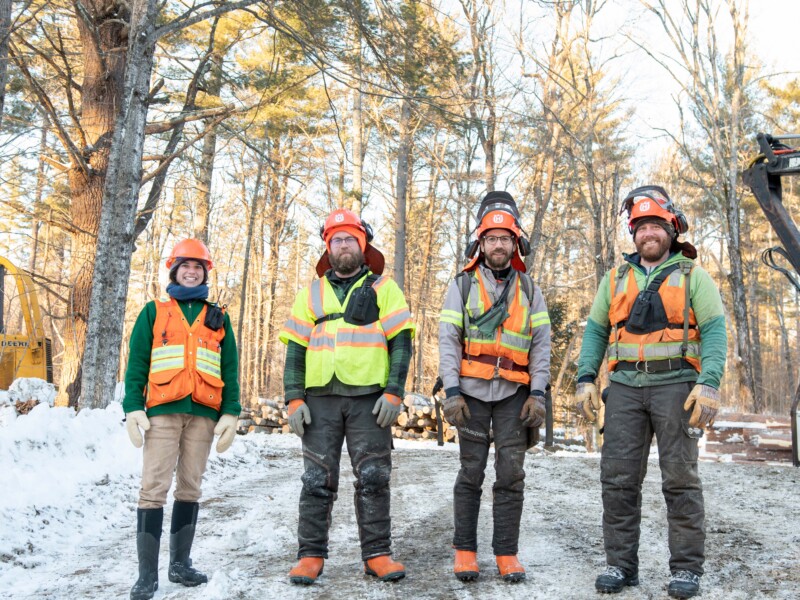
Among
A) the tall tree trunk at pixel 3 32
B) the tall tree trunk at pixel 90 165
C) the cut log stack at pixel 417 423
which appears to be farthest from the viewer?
the cut log stack at pixel 417 423

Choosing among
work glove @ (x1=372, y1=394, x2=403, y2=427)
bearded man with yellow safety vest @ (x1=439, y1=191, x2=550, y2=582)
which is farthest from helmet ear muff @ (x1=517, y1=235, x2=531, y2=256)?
work glove @ (x1=372, y1=394, x2=403, y2=427)

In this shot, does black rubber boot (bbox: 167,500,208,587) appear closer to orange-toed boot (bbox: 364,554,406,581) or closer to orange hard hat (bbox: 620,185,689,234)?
orange-toed boot (bbox: 364,554,406,581)

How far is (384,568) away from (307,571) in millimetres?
453

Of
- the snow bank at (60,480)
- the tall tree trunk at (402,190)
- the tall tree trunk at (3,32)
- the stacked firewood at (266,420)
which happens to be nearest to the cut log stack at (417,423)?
the stacked firewood at (266,420)

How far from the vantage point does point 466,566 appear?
13.0ft

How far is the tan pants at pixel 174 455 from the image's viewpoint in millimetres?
3916

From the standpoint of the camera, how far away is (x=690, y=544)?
3760 millimetres

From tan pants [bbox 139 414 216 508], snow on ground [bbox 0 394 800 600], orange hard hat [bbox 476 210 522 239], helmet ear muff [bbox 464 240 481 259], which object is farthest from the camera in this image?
Result: helmet ear muff [bbox 464 240 481 259]

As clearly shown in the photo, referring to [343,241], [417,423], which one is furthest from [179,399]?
[417,423]

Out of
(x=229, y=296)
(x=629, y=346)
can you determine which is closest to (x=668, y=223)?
(x=629, y=346)

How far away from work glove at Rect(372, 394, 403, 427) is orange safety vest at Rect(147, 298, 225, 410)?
39.9 inches

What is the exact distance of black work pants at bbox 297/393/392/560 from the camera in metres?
4.06

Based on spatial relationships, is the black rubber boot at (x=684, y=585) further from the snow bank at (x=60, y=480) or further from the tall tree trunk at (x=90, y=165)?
the tall tree trunk at (x=90, y=165)

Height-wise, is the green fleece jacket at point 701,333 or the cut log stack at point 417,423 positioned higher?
the green fleece jacket at point 701,333
